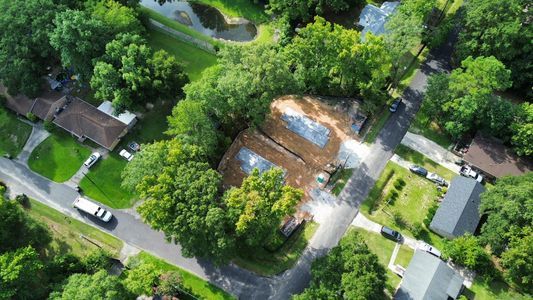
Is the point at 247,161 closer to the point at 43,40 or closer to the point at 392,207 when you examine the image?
the point at 392,207

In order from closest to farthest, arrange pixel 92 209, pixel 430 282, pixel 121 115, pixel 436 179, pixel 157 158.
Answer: pixel 430 282, pixel 157 158, pixel 92 209, pixel 436 179, pixel 121 115

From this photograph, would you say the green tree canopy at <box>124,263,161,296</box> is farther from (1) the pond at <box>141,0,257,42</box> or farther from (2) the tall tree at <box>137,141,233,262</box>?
(1) the pond at <box>141,0,257,42</box>

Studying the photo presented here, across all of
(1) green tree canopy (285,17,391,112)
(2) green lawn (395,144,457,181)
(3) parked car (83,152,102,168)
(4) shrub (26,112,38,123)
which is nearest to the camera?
(1) green tree canopy (285,17,391,112)

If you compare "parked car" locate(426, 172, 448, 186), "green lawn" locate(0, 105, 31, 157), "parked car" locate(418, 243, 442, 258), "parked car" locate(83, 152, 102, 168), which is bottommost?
"green lawn" locate(0, 105, 31, 157)

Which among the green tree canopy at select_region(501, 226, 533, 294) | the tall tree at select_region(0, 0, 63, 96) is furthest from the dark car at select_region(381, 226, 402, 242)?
the tall tree at select_region(0, 0, 63, 96)

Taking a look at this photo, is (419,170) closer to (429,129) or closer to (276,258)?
(429,129)

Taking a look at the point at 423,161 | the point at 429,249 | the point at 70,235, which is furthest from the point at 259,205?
the point at 70,235

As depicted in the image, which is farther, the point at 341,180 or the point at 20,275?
the point at 341,180
